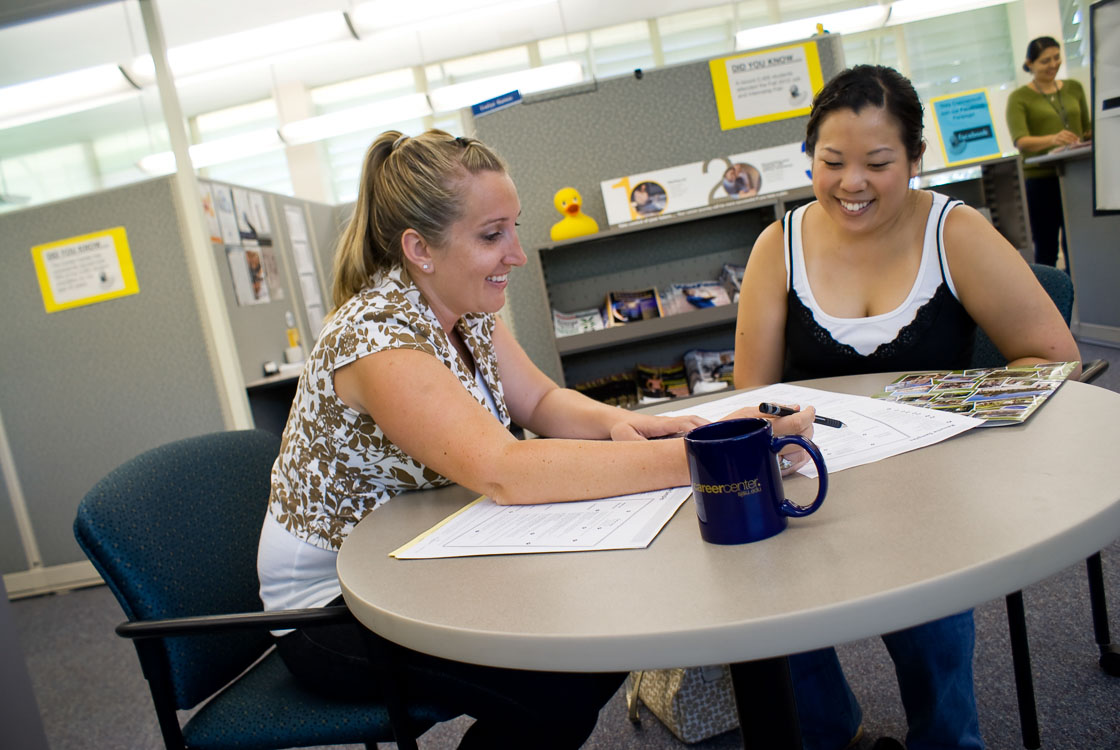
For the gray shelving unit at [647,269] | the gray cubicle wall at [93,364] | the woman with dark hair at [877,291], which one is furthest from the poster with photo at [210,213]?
the woman with dark hair at [877,291]

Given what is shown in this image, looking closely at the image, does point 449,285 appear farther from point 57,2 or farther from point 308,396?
point 57,2

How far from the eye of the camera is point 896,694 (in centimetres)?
152

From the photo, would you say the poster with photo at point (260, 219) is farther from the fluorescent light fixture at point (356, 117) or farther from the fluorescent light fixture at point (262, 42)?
the fluorescent light fixture at point (356, 117)

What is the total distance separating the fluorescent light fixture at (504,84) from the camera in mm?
6660

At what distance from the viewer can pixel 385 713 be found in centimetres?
97

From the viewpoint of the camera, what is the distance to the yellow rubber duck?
2.93 meters

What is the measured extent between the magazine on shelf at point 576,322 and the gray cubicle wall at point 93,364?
56.6 inches

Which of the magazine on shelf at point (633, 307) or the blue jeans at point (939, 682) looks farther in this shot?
the magazine on shelf at point (633, 307)

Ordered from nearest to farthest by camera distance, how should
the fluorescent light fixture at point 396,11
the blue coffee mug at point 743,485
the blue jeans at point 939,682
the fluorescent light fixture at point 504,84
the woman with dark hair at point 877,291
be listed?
the blue coffee mug at point 743,485, the blue jeans at point 939,682, the woman with dark hair at point 877,291, the fluorescent light fixture at point 396,11, the fluorescent light fixture at point 504,84

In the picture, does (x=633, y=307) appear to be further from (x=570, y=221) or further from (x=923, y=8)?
(x=923, y=8)

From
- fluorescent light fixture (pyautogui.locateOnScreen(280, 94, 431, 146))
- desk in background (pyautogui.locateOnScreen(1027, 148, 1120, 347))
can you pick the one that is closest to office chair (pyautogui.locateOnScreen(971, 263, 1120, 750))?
desk in background (pyautogui.locateOnScreen(1027, 148, 1120, 347))

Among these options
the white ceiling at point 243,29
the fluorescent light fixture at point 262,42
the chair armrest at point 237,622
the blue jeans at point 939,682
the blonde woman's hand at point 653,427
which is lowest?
the blue jeans at point 939,682

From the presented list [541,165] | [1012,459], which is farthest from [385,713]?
[541,165]

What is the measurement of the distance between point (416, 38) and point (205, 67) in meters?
2.32
